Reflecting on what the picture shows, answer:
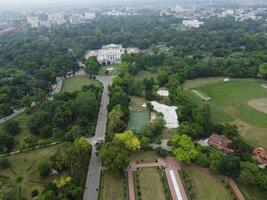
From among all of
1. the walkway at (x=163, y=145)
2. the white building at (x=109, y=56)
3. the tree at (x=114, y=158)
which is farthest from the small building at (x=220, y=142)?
the white building at (x=109, y=56)

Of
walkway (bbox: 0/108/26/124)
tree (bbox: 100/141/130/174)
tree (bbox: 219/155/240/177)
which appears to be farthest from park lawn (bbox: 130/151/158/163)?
walkway (bbox: 0/108/26/124)

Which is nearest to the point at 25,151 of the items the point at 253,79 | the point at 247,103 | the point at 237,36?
the point at 247,103

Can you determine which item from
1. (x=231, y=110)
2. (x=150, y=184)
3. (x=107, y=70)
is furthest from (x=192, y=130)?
(x=107, y=70)

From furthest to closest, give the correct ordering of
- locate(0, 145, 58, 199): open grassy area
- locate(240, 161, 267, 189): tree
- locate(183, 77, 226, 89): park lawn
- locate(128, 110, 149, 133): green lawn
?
1. locate(183, 77, 226, 89): park lawn
2. locate(128, 110, 149, 133): green lawn
3. locate(0, 145, 58, 199): open grassy area
4. locate(240, 161, 267, 189): tree

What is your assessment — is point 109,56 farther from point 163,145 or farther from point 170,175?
point 170,175

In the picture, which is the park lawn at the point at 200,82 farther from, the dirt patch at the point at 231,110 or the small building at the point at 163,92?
the dirt patch at the point at 231,110

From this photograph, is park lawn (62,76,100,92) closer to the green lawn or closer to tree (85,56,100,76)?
tree (85,56,100,76)

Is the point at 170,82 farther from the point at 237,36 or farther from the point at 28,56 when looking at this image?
the point at 237,36
